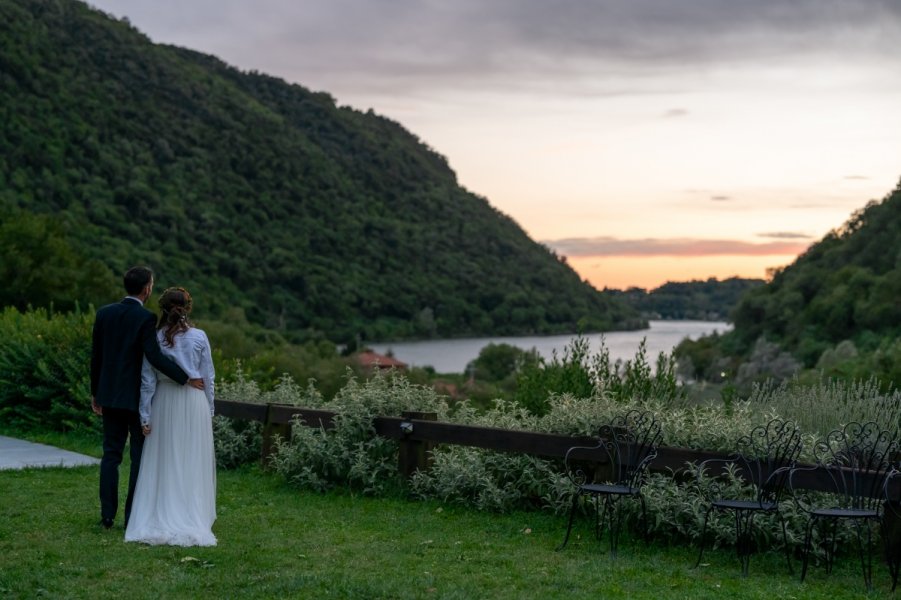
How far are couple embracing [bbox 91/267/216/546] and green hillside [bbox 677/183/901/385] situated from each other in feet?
178

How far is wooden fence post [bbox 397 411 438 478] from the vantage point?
10570 millimetres

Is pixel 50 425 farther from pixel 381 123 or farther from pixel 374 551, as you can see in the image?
pixel 381 123

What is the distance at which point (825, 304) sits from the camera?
2675 inches

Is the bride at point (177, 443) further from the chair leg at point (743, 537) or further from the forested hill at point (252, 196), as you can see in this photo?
the forested hill at point (252, 196)

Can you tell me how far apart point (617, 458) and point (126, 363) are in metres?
4.07

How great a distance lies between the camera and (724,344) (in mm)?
74562

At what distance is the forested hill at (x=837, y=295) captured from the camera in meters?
64.1

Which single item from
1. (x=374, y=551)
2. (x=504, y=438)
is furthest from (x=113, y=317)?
(x=504, y=438)

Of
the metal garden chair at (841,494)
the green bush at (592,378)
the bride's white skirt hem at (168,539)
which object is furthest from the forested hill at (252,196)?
the metal garden chair at (841,494)

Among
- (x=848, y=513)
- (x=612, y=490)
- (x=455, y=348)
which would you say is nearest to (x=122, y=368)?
(x=612, y=490)

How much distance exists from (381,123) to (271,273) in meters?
36.9

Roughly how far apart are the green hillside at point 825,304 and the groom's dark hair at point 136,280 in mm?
54516

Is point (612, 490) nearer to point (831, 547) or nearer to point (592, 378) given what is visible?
point (831, 547)

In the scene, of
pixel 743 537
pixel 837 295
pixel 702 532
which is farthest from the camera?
pixel 837 295
